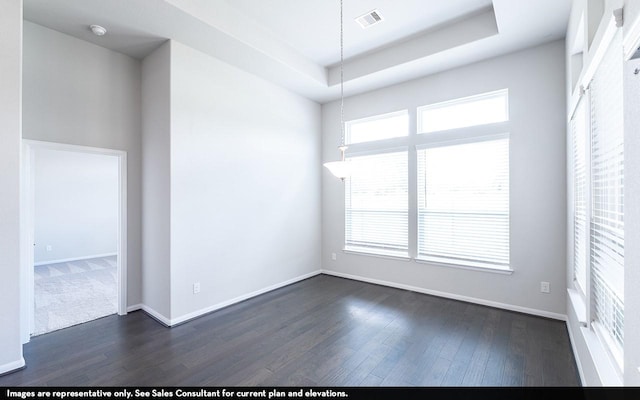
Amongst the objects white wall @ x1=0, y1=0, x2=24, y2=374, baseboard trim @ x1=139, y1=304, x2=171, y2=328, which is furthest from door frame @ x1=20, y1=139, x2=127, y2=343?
baseboard trim @ x1=139, y1=304, x2=171, y2=328

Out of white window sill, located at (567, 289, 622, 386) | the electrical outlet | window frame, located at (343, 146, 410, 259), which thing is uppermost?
window frame, located at (343, 146, 410, 259)

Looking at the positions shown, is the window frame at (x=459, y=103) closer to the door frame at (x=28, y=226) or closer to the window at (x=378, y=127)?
the window at (x=378, y=127)

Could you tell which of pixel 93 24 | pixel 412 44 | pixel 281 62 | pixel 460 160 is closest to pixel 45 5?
pixel 93 24

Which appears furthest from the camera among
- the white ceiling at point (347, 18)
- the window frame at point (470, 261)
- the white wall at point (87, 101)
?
the window frame at point (470, 261)

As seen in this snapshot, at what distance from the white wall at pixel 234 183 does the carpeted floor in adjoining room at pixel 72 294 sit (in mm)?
1342

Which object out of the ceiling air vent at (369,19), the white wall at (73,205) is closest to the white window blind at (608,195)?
the ceiling air vent at (369,19)

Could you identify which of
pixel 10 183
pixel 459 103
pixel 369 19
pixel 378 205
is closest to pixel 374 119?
pixel 459 103

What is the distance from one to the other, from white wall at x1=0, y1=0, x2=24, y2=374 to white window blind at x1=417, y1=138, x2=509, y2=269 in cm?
460

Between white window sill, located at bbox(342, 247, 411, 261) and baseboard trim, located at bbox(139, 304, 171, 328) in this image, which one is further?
white window sill, located at bbox(342, 247, 411, 261)

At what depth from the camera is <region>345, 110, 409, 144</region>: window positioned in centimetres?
464

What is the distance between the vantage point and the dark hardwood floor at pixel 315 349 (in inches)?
90.7

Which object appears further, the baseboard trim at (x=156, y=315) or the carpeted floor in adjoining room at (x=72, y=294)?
the carpeted floor in adjoining room at (x=72, y=294)

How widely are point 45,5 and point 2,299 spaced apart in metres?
2.73

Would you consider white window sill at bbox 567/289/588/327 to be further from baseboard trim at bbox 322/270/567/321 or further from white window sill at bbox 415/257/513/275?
white window sill at bbox 415/257/513/275
